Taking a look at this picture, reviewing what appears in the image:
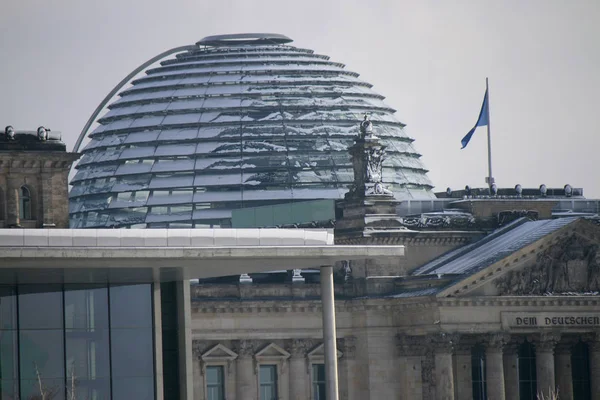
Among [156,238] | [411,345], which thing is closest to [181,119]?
[411,345]

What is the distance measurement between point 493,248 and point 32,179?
28203 mm

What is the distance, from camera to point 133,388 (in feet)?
340

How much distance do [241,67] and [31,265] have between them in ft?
251

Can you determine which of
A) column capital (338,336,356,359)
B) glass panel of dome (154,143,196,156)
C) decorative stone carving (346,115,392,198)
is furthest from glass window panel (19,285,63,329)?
glass panel of dome (154,143,196,156)

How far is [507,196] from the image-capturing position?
501 feet

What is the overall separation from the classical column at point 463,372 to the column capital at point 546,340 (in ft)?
11.1

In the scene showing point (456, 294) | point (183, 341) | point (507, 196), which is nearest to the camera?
point (183, 341)

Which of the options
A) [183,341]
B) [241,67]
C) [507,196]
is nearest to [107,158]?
[241,67]

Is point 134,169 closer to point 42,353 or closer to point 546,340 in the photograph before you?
point 546,340

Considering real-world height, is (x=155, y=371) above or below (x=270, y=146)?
below

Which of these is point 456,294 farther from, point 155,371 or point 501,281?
point 155,371

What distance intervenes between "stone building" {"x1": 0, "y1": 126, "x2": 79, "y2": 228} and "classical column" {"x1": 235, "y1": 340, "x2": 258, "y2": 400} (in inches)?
796

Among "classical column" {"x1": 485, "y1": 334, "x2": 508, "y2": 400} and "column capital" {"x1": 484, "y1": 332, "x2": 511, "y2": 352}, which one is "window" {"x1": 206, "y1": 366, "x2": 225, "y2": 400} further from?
"column capital" {"x1": 484, "y1": 332, "x2": 511, "y2": 352}

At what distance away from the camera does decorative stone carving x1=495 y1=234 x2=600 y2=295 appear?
142125 millimetres
